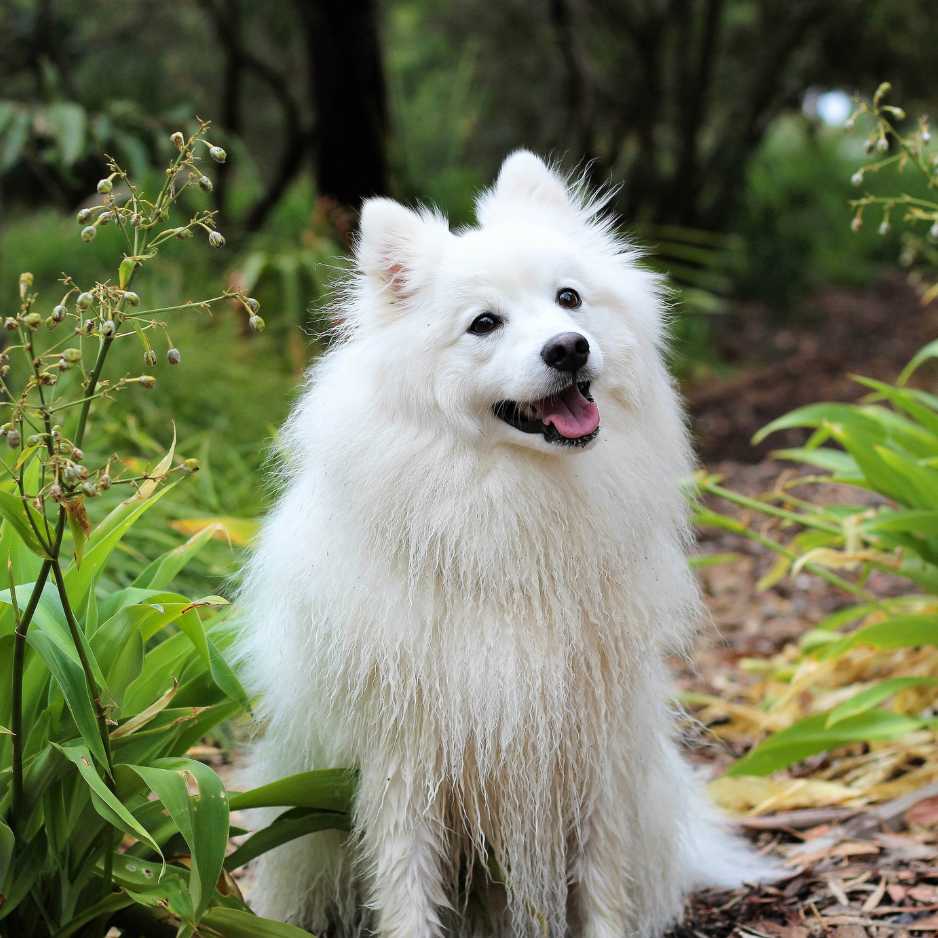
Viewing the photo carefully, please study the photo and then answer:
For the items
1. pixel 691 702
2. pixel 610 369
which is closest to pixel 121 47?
pixel 691 702

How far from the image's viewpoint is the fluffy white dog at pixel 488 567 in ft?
7.48

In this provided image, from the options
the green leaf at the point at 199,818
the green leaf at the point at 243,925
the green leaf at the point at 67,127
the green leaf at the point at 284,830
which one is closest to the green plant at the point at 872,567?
the green leaf at the point at 284,830

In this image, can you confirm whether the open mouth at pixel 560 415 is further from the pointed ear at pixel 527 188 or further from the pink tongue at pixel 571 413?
the pointed ear at pixel 527 188

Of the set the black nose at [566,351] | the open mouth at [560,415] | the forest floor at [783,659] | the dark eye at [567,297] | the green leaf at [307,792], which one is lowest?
the forest floor at [783,659]

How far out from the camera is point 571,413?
7.47 feet

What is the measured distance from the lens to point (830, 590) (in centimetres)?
515

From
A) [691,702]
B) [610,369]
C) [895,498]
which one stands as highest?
[610,369]

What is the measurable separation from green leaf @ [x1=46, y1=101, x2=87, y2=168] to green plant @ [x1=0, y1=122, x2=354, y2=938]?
258cm

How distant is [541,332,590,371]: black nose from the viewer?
7.21 feet

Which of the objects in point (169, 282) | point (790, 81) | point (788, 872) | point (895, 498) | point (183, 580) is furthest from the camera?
point (790, 81)

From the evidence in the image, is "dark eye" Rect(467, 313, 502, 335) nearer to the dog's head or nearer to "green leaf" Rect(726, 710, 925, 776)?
the dog's head

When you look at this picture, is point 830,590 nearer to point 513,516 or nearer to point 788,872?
point 788,872

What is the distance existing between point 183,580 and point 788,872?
2107 millimetres

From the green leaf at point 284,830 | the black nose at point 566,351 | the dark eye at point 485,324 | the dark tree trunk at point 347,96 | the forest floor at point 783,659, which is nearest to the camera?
the black nose at point 566,351
